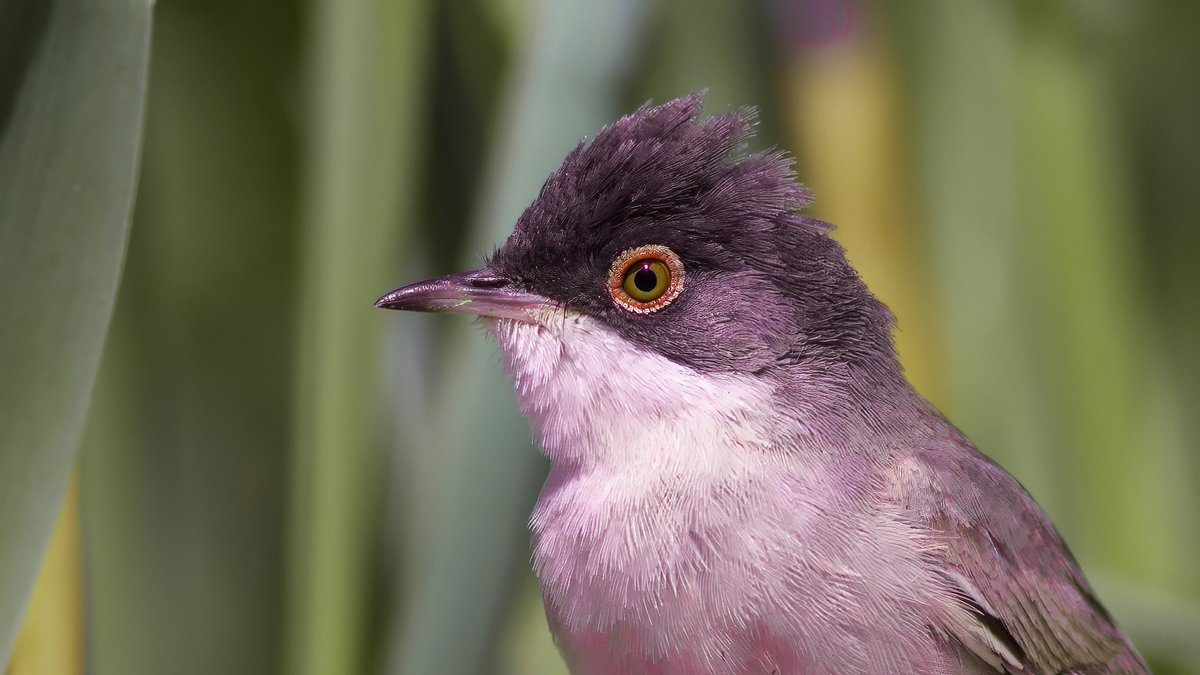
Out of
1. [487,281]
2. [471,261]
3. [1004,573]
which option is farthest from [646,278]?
[1004,573]

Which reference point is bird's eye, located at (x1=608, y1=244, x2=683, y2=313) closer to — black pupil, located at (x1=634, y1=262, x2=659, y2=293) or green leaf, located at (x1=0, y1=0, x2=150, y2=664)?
black pupil, located at (x1=634, y1=262, x2=659, y2=293)

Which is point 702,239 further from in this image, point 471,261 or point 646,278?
point 471,261

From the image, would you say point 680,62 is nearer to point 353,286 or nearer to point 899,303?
point 899,303

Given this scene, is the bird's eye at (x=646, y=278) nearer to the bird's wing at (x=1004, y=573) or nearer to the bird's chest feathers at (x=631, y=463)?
the bird's chest feathers at (x=631, y=463)

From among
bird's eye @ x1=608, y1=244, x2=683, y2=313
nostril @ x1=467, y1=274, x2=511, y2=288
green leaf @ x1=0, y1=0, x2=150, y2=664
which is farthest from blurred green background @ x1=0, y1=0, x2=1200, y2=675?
green leaf @ x1=0, y1=0, x2=150, y2=664

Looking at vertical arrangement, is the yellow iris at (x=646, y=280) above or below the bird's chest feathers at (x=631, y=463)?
above

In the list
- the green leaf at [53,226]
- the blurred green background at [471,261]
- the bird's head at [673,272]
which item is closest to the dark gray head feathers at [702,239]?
the bird's head at [673,272]

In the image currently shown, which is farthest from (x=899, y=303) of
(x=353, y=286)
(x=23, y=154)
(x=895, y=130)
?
(x=23, y=154)
